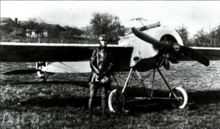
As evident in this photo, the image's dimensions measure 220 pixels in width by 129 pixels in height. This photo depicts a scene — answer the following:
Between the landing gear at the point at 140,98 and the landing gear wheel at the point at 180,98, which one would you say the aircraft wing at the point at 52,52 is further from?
the landing gear wheel at the point at 180,98

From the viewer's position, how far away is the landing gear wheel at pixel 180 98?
7484 mm

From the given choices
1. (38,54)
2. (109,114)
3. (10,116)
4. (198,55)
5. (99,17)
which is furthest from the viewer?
(99,17)

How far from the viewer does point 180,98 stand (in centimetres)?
765

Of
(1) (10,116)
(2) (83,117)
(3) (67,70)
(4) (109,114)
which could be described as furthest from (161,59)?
(3) (67,70)

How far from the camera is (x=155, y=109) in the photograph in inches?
288

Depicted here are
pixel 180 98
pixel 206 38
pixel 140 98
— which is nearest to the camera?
pixel 140 98

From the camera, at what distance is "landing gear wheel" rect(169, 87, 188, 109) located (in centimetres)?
748

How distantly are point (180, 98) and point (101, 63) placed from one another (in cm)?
296

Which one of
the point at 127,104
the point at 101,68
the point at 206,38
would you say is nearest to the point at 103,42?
the point at 101,68

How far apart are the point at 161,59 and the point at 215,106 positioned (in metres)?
2.47

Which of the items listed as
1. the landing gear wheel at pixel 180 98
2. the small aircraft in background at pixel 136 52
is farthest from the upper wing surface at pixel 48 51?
the landing gear wheel at pixel 180 98

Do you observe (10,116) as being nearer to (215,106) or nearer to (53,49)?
(53,49)

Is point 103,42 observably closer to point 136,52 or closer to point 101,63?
point 101,63

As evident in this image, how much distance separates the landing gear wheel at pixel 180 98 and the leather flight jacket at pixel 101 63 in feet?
8.69
